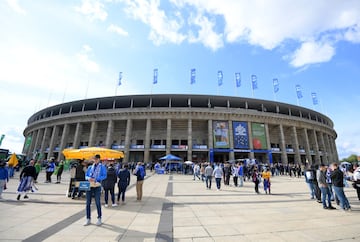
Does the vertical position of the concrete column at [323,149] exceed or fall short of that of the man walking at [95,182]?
it exceeds it

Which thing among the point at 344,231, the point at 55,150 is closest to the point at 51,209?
the point at 344,231

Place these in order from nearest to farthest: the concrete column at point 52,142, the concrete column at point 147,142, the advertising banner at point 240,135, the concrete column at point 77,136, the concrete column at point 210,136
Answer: the concrete column at point 147,142 < the concrete column at point 210,136 < the advertising banner at point 240,135 < the concrete column at point 77,136 < the concrete column at point 52,142

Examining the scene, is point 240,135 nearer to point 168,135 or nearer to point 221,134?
point 221,134

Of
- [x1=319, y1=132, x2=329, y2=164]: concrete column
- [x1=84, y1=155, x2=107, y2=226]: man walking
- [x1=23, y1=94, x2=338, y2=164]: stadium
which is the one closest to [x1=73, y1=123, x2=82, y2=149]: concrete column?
[x1=23, y1=94, x2=338, y2=164]: stadium

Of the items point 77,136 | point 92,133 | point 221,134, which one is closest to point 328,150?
point 221,134

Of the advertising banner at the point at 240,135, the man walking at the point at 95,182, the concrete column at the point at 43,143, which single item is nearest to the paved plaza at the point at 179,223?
the man walking at the point at 95,182

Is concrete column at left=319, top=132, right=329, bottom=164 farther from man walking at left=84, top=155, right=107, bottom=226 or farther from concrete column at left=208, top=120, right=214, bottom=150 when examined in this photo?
man walking at left=84, top=155, right=107, bottom=226

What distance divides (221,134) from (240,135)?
4.08 m

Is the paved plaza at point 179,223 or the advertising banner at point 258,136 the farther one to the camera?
the advertising banner at point 258,136

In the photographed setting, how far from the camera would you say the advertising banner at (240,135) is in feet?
115

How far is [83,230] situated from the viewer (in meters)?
4.27

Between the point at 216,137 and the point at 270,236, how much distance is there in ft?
104

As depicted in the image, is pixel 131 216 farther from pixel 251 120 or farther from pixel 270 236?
pixel 251 120

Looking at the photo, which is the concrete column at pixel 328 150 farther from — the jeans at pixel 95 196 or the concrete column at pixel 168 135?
the jeans at pixel 95 196
